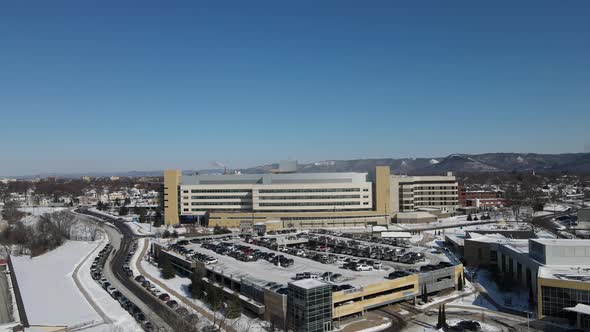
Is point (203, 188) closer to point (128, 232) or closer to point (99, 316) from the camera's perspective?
point (128, 232)

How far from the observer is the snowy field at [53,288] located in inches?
1207

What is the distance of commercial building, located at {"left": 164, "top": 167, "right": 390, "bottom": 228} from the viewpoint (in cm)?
7369

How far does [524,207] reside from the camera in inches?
3445

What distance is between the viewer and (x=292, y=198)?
2958 inches

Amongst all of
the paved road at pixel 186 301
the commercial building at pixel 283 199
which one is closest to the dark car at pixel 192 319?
the paved road at pixel 186 301

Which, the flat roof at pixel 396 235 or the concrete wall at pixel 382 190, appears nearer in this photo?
the flat roof at pixel 396 235

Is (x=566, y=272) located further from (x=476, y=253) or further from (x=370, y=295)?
(x=476, y=253)

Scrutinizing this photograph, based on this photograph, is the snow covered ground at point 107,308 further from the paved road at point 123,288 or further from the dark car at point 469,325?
the dark car at point 469,325

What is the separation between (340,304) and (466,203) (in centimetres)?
7018

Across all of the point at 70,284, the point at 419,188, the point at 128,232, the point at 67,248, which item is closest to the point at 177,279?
the point at 70,284

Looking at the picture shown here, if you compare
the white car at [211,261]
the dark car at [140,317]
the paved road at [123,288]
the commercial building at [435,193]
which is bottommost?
the paved road at [123,288]

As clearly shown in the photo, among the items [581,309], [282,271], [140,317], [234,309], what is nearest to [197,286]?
[140,317]

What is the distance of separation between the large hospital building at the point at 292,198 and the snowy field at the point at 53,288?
23101 mm

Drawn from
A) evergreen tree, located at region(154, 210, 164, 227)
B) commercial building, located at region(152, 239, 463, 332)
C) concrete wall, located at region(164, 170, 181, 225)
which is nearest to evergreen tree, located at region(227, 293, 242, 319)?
commercial building, located at region(152, 239, 463, 332)
